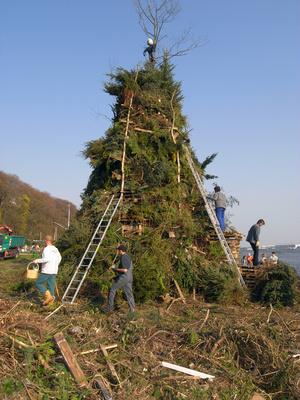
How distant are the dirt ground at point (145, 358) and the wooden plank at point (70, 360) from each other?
0.02m

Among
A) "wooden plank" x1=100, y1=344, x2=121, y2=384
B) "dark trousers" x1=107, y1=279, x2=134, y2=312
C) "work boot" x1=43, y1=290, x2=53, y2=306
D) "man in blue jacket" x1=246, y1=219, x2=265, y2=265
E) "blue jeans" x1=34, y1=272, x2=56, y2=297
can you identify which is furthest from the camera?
"man in blue jacket" x1=246, y1=219, x2=265, y2=265

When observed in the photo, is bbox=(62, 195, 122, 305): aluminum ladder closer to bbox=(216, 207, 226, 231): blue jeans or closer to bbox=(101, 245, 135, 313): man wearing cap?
bbox=(101, 245, 135, 313): man wearing cap

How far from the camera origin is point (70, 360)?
5.12m

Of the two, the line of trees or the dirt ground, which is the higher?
the line of trees

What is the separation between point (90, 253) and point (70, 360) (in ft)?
18.6

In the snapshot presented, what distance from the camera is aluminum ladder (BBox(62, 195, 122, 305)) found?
9529 millimetres

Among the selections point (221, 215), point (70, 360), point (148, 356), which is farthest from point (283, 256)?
point (70, 360)

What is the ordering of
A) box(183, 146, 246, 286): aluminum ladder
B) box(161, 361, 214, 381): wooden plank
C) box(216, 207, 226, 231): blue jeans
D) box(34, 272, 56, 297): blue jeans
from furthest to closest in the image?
1. box(216, 207, 226, 231): blue jeans
2. box(183, 146, 246, 286): aluminum ladder
3. box(34, 272, 56, 297): blue jeans
4. box(161, 361, 214, 381): wooden plank

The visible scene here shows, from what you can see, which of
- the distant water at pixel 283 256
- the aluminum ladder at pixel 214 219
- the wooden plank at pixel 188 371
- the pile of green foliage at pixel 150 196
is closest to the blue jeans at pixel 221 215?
the aluminum ladder at pixel 214 219

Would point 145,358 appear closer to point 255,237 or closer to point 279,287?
point 279,287

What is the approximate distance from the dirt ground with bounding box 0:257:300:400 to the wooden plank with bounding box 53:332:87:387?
20 millimetres

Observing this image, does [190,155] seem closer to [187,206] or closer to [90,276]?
[187,206]

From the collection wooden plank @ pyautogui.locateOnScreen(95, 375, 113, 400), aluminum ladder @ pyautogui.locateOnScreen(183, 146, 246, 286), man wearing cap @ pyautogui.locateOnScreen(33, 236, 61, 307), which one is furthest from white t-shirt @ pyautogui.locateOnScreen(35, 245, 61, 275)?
aluminum ladder @ pyautogui.locateOnScreen(183, 146, 246, 286)

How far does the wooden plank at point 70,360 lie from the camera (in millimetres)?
4934
